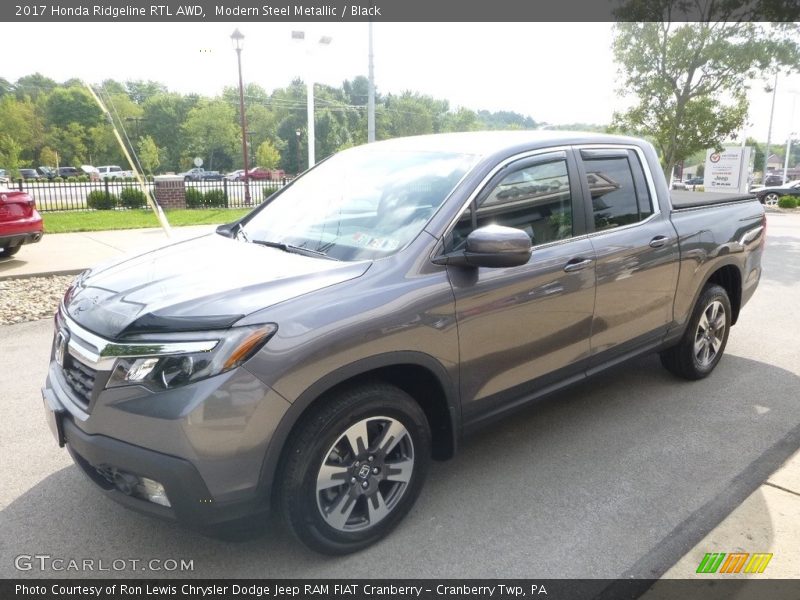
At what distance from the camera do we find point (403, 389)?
2939mm

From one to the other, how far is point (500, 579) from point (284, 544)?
3.23 feet

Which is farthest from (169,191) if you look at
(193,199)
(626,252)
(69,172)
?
(69,172)

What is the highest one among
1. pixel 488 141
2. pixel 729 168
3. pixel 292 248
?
pixel 488 141

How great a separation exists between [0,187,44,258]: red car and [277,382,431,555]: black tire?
8095mm

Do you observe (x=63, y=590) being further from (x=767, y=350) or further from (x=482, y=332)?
(x=767, y=350)

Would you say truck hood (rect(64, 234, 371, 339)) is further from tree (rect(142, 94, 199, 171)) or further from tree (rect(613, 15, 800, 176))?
tree (rect(142, 94, 199, 171))

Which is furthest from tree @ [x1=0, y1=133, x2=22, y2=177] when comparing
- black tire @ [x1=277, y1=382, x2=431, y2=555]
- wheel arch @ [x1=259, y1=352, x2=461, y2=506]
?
black tire @ [x1=277, y1=382, x2=431, y2=555]

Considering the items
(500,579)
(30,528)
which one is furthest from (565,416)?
(30,528)

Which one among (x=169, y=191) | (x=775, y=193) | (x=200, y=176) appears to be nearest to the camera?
(x=169, y=191)

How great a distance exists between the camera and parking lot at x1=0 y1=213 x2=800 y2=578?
8.84ft

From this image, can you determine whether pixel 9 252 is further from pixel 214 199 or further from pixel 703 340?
pixel 214 199

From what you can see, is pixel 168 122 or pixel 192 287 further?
pixel 168 122

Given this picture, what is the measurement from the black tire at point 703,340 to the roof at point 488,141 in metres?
1.47

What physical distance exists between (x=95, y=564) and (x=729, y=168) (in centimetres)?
2713
